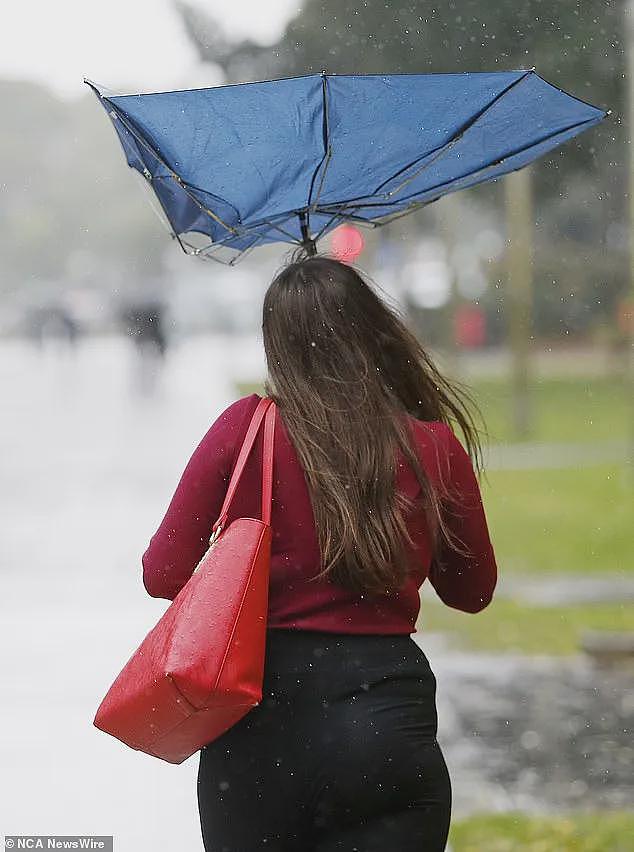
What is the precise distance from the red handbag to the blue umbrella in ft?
2.38

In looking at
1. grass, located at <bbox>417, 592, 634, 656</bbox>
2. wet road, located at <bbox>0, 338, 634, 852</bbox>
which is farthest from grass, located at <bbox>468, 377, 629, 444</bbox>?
grass, located at <bbox>417, 592, 634, 656</bbox>

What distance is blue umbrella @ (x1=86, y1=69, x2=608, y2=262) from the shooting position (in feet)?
9.57

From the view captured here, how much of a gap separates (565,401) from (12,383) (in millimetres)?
11466

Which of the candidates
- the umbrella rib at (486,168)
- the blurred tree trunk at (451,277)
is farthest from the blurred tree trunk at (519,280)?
the umbrella rib at (486,168)

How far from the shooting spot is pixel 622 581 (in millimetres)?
9359

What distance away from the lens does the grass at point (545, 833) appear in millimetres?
4637

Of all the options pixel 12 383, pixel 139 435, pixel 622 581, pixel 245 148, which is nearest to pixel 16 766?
pixel 245 148

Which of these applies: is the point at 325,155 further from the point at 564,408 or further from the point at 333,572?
the point at 564,408

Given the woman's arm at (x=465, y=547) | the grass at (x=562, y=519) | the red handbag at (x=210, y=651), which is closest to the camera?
the red handbag at (x=210, y=651)

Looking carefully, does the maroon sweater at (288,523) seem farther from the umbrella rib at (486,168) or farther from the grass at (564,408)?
the grass at (564,408)

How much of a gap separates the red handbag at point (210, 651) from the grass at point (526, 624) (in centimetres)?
510

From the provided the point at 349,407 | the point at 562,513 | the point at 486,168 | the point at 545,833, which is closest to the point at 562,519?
the point at 562,513

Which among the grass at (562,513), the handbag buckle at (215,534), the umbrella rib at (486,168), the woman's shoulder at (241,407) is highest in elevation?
the umbrella rib at (486,168)

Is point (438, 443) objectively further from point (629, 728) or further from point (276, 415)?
point (629, 728)
